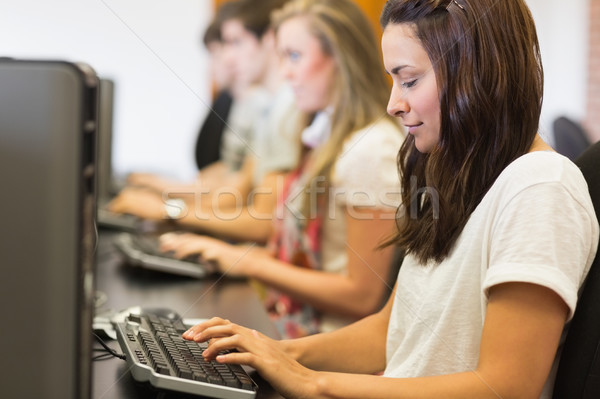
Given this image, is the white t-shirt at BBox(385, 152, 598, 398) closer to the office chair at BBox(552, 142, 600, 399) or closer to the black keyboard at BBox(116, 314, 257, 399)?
the office chair at BBox(552, 142, 600, 399)

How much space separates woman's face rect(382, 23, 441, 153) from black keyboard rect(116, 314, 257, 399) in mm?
380

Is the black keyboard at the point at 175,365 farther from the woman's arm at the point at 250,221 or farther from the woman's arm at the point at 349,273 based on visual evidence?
the woman's arm at the point at 250,221

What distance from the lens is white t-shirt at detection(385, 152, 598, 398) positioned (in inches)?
29.9

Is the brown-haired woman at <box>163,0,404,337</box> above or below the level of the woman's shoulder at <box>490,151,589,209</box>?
below

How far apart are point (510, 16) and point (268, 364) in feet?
1.64

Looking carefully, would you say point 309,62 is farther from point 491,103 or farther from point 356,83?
point 491,103

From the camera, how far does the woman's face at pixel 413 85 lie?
89 centimetres

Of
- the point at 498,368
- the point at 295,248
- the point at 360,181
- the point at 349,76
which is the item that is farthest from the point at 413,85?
the point at 295,248

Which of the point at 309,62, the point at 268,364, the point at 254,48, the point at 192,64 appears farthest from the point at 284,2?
the point at 268,364

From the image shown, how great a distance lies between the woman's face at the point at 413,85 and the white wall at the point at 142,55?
352 centimetres

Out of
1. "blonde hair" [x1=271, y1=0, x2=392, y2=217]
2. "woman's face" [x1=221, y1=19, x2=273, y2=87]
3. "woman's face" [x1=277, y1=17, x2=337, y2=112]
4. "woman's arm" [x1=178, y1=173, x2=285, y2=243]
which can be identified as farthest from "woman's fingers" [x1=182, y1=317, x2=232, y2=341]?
"woman's face" [x1=221, y1=19, x2=273, y2=87]

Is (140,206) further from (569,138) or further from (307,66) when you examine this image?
(569,138)

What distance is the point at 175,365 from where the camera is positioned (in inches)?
31.2

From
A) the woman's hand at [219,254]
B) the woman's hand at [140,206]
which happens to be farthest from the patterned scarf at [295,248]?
the woman's hand at [140,206]
